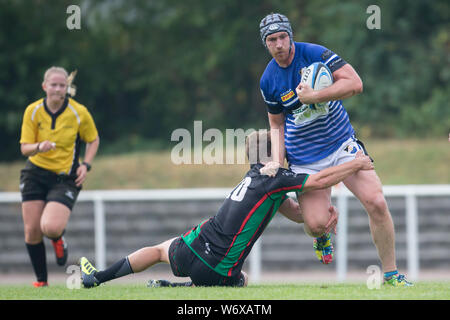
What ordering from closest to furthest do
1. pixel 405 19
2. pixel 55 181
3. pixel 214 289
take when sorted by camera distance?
pixel 214 289
pixel 55 181
pixel 405 19

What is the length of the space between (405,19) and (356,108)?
9.60 feet

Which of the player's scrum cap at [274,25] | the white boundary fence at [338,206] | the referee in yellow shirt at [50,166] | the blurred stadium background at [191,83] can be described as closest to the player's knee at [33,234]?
the referee in yellow shirt at [50,166]

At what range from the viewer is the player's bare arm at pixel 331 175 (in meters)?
6.02

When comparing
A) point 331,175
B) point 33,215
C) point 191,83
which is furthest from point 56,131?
point 191,83

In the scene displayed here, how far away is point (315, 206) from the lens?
645 centimetres

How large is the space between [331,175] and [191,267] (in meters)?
1.39

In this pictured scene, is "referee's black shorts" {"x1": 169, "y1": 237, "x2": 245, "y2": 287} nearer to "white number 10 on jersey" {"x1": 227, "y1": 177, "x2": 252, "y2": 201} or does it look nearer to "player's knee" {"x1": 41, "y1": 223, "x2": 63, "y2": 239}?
"white number 10 on jersey" {"x1": 227, "y1": 177, "x2": 252, "y2": 201}

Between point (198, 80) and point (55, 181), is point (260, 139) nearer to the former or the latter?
point (55, 181)

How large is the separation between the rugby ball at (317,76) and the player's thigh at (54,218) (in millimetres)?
3101

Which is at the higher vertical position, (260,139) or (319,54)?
(319,54)

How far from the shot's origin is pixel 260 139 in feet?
21.8

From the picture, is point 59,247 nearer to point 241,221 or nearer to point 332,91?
point 241,221

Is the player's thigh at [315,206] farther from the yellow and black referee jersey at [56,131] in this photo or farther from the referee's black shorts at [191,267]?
the yellow and black referee jersey at [56,131]
